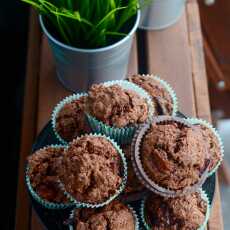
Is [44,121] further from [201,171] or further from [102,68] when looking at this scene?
[201,171]

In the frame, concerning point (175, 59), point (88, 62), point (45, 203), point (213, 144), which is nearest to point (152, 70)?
point (175, 59)

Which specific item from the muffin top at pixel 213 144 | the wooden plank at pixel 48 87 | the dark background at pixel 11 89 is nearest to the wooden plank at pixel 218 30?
the wooden plank at pixel 48 87

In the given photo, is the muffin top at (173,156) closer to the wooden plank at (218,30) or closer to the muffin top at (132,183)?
the muffin top at (132,183)

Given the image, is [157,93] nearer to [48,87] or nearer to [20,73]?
[48,87]

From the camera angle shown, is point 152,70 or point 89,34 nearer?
point 89,34

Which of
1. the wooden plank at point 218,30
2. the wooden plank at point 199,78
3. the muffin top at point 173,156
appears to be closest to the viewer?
the muffin top at point 173,156

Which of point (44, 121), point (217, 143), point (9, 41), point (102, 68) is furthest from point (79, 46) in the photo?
point (9, 41)

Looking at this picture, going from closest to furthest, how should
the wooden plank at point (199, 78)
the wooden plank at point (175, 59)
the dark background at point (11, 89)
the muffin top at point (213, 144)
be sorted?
the muffin top at point (213, 144) → the wooden plank at point (199, 78) → the wooden plank at point (175, 59) → the dark background at point (11, 89)
